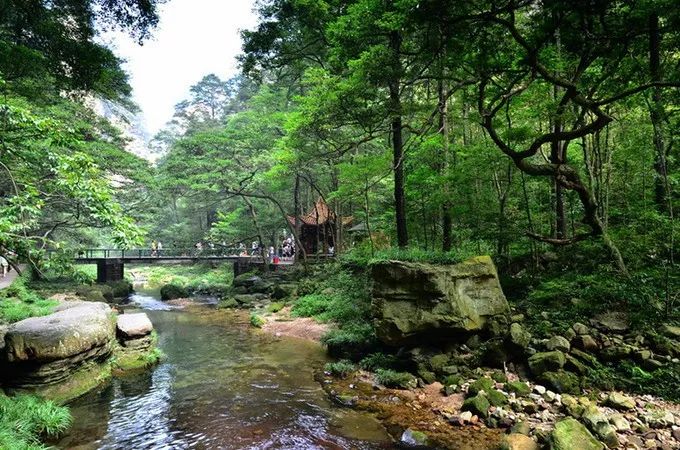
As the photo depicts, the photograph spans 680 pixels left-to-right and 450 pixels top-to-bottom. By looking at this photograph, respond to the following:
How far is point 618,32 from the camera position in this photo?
645cm

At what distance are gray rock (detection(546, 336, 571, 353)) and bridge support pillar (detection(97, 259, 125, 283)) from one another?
2649 centimetres

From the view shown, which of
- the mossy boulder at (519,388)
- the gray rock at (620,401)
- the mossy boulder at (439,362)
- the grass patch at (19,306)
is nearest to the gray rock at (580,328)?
the gray rock at (620,401)

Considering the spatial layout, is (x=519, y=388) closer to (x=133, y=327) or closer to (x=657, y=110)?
(x=657, y=110)

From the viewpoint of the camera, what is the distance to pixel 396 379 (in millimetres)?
7695

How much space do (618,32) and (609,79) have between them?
1789 mm

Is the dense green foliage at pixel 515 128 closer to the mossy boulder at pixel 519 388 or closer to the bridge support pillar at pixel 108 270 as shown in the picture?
the mossy boulder at pixel 519 388

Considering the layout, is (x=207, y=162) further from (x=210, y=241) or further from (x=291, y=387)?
(x=291, y=387)

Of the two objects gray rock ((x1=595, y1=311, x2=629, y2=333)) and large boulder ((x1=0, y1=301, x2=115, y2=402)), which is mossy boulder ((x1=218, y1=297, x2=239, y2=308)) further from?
gray rock ((x1=595, y1=311, x2=629, y2=333))

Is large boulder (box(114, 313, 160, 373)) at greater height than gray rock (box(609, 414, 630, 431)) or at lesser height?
greater

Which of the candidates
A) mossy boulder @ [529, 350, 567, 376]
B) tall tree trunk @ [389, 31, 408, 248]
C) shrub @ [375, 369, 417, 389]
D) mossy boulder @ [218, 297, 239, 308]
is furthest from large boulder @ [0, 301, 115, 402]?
mossy boulder @ [218, 297, 239, 308]

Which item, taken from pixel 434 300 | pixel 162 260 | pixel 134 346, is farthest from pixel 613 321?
pixel 162 260

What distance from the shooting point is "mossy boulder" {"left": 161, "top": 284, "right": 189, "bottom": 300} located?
2381 centimetres

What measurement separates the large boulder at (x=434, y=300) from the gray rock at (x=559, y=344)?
3.94 ft

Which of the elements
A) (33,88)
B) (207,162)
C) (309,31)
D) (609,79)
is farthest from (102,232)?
(609,79)
